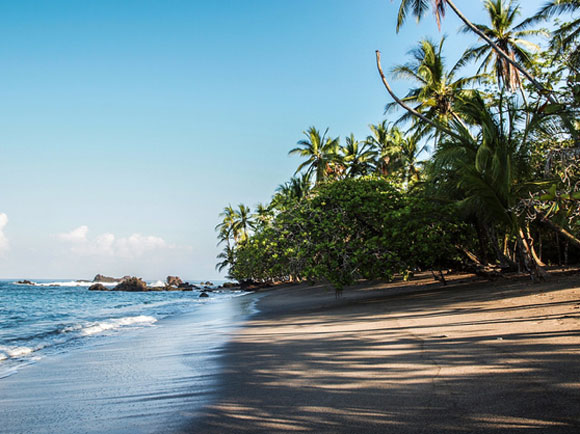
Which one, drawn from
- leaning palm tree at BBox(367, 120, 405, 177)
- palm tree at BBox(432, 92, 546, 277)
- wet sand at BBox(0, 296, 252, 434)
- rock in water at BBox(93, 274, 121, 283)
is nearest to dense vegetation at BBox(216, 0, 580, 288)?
→ palm tree at BBox(432, 92, 546, 277)

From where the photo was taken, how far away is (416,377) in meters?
3.79

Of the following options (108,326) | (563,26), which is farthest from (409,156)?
(108,326)

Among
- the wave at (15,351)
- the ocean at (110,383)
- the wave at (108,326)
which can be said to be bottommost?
the wave at (108,326)

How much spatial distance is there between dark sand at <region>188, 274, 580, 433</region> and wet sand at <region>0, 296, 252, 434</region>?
33cm

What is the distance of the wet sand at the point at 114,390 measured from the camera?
3.49 metres

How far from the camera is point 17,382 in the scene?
223 inches

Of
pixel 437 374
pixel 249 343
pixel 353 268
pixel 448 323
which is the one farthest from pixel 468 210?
pixel 437 374

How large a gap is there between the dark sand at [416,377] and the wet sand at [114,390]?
33 centimetres

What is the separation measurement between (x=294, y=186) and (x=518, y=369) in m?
37.1

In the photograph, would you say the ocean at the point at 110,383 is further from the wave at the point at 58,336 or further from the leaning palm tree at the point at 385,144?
the leaning palm tree at the point at 385,144

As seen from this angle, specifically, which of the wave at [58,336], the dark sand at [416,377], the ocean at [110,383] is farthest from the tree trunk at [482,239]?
the wave at [58,336]

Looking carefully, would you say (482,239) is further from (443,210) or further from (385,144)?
(385,144)

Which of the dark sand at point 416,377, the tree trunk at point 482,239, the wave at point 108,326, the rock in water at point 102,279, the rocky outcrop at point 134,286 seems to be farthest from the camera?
the rock in water at point 102,279

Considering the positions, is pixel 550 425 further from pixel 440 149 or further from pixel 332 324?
pixel 440 149
